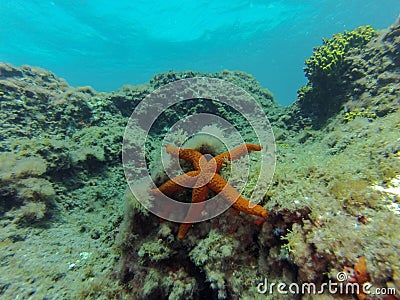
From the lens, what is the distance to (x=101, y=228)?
13.4 ft

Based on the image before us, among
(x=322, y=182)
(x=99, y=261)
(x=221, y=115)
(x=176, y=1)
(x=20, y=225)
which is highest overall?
(x=176, y=1)

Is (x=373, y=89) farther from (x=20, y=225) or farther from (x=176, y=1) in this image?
→ (x=176, y=1)

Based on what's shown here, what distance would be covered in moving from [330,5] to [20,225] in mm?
50883

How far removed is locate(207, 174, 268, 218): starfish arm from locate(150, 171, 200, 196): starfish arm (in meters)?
0.25

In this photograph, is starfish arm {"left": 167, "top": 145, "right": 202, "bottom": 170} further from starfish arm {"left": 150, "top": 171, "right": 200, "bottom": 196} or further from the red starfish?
starfish arm {"left": 150, "top": 171, "right": 200, "bottom": 196}

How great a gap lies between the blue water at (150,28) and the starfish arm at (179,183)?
33693 mm

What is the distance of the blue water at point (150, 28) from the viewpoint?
28.8 metres

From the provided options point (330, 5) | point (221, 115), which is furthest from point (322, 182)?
point (330, 5)

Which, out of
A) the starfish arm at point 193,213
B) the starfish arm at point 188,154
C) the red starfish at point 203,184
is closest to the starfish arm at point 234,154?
the red starfish at point 203,184

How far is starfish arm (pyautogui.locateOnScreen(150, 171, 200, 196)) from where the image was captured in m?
2.80

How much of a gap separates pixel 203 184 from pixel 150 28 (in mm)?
41045

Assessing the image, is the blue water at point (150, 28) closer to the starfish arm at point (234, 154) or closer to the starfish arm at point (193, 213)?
the starfish arm at point (234, 154)

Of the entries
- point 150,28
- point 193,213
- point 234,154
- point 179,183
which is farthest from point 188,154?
point 150,28

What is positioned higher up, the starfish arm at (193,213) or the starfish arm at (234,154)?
the starfish arm at (234,154)
